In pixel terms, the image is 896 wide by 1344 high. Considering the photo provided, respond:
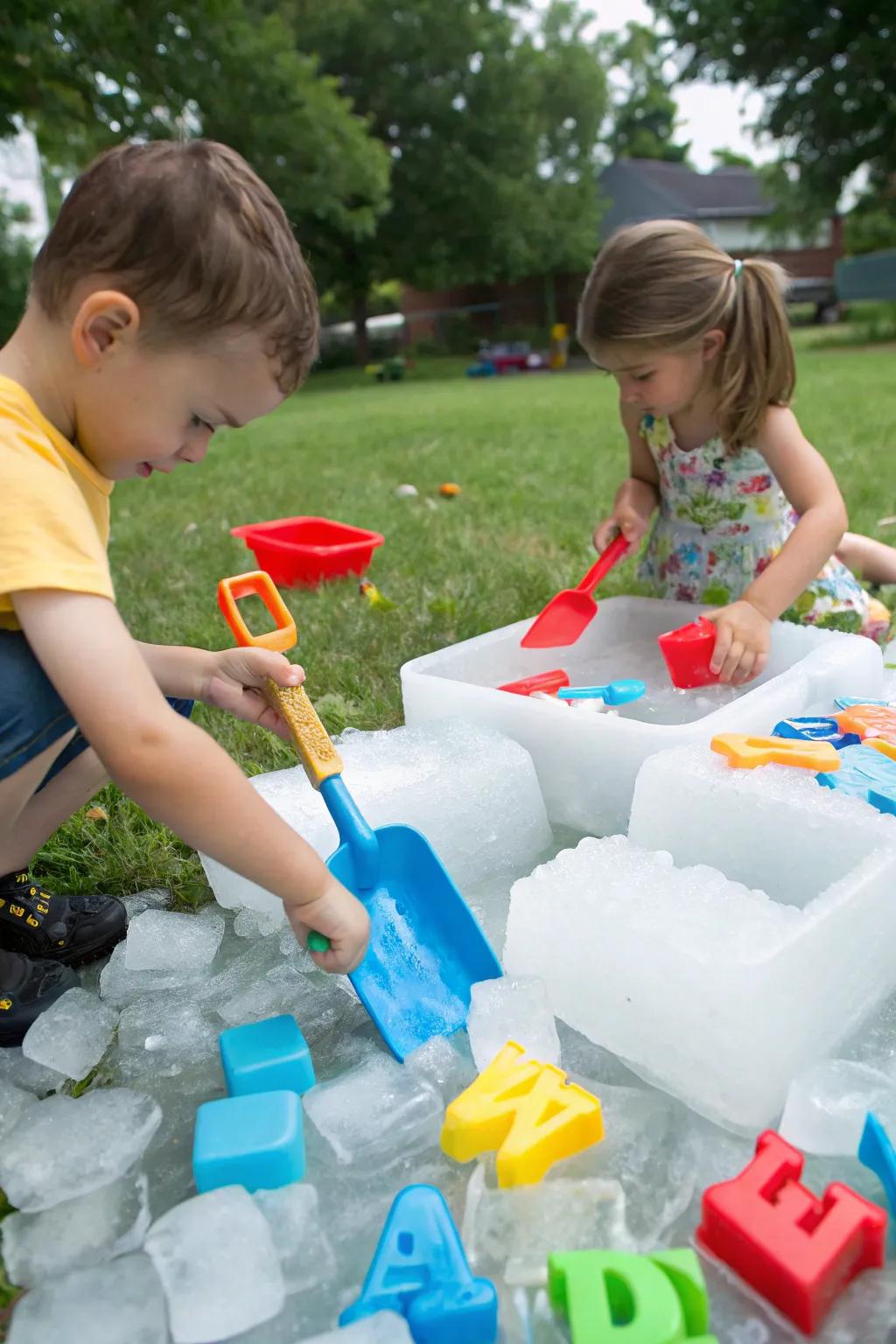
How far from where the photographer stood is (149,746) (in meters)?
0.77

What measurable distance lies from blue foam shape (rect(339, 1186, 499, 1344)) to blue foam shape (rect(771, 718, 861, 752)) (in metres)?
0.71

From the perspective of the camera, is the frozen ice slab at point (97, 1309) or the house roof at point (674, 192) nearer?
the frozen ice slab at point (97, 1309)

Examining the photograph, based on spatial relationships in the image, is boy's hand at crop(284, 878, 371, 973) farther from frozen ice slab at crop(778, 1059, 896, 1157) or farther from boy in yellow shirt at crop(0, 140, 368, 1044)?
frozen ice slab at crop(778, 1059, 896, 1157)

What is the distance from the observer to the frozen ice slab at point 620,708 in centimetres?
125

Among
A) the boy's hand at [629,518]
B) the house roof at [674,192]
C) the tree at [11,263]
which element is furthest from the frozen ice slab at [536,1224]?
the house roof at [674,192]

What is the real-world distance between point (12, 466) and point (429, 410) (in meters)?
6.58

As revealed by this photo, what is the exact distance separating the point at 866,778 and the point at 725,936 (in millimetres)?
338

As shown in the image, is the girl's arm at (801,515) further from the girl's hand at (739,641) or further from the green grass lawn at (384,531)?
the green grass lawn at (384,531)

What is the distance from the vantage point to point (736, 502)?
1871mm

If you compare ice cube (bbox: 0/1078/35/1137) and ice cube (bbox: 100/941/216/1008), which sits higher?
ice cube (bbox: 0/1078/35/1137)

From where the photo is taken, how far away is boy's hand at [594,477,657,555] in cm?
180

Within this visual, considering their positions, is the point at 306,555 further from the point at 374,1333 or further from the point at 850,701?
the point at 374,1333

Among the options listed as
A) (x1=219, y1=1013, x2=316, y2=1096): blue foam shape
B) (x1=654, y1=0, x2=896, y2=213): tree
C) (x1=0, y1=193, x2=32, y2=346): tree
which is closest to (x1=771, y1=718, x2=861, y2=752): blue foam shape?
(x1=219, y1=1013, x2=316, y2=1096): blue foam shape

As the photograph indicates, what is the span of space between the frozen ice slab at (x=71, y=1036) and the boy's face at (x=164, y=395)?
0.47 meters
